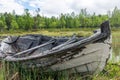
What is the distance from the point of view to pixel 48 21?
78.7 meters

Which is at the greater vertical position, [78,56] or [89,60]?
[78,56]

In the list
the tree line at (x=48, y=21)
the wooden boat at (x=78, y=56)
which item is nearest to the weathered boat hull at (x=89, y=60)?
the wooden boat at (x=78, y=56)

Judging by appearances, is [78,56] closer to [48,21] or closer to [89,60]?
[89,60]

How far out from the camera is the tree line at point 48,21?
70500 millimetres

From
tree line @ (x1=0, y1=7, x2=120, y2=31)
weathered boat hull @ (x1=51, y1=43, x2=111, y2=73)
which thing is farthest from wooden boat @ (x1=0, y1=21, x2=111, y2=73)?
tree line @ (x1=0, y1=7, x2=120, y2=31)

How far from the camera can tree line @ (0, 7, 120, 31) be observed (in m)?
70.5

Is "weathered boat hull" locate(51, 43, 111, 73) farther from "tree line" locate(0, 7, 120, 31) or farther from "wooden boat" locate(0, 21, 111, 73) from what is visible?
"tree line" locate(0, 7, 120, 31)

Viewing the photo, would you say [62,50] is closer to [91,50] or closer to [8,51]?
[91,50]

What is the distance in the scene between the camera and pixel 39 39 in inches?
334

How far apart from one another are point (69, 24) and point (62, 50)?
74.2m

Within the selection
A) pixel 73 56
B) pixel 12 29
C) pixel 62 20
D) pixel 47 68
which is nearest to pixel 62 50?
pixel 73 56

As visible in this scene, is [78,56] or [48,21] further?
[48,21]

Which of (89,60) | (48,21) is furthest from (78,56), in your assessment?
(48,21)

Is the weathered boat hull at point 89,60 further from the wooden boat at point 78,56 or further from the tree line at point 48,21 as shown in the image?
the tree line at point 48,21
